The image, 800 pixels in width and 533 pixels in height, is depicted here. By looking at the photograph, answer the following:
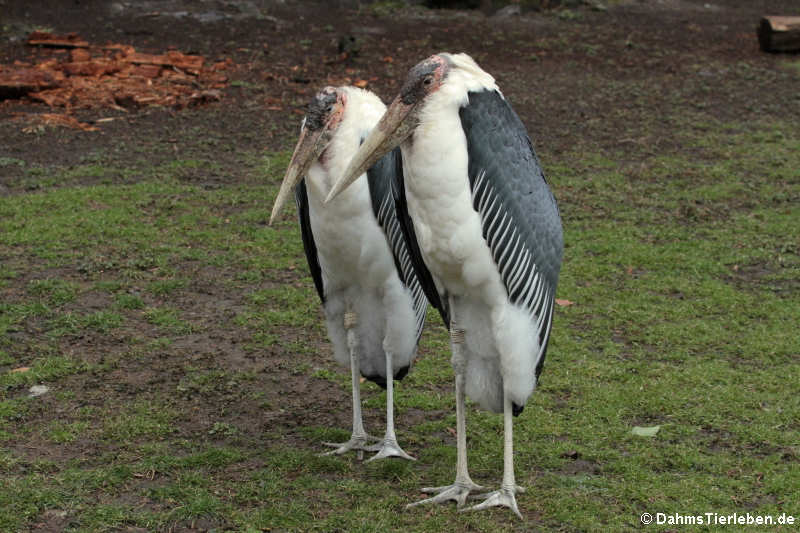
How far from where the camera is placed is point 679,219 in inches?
274

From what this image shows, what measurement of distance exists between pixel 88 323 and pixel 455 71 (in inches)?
109

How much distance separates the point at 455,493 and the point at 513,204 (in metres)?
1.11

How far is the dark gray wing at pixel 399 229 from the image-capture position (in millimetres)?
3746

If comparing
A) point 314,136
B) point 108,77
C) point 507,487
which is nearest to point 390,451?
point 507,487

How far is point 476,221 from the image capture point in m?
3.51

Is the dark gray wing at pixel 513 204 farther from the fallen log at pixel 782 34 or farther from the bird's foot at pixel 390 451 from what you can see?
the fallen log at pixel 782 34

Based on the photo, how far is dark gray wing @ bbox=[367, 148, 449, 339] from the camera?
3.75 metres

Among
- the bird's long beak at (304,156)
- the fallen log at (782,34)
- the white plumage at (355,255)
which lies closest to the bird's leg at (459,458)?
the white plumage at (355,255)

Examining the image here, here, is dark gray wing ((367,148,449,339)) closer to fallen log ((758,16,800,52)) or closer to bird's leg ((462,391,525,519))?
bird's leg ((462,391,525,519))

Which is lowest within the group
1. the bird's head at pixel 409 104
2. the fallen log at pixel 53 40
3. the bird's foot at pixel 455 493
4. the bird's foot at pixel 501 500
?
the bird's foot at pixel 455 493

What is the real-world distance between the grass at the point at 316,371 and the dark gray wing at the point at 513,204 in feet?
2.38

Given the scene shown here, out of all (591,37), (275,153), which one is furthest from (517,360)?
(591,37)

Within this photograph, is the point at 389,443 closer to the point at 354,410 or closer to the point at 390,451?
the point at 390,451

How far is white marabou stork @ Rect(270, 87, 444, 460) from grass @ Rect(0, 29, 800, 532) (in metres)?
0.35
